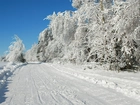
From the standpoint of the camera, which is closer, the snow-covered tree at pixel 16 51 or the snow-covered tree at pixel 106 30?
the snow-covered tree at pixel 106 30

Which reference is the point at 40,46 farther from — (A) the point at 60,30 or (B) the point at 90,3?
(B) the point at 90,3

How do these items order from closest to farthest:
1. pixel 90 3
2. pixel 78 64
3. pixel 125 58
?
pixel 125 58 → pixel 90 3 → pixel 78 64

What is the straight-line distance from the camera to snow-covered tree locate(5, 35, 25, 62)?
200 feet

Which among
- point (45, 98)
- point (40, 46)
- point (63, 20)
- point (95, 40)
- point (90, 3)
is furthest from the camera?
point (40, 46)

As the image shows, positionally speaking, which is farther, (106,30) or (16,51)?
(16,51)

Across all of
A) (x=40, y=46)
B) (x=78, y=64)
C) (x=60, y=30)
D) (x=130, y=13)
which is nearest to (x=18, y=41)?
(x=40, y=46)

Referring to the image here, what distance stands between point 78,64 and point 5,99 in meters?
17.0

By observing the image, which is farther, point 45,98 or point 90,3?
point 90,3

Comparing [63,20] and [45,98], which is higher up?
[63,20]

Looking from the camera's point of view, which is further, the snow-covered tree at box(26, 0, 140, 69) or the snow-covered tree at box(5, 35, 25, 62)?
the snow-covered tree at box(5, 35, 25, 62)

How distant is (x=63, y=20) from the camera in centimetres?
2719

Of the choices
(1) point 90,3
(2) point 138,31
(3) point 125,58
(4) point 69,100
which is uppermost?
(1) point 90,3

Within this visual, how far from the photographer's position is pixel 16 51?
61.6 metres

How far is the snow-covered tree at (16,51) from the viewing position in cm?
6100
